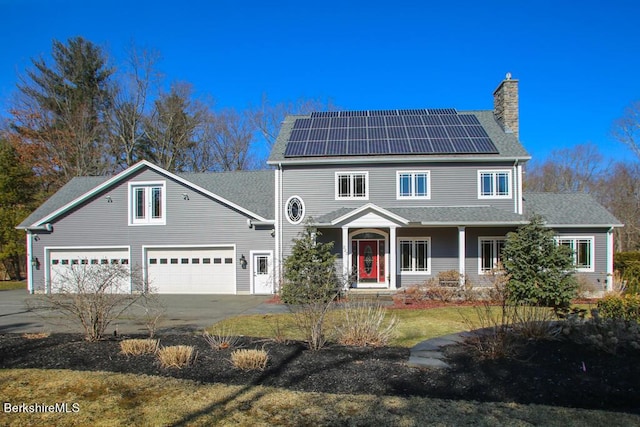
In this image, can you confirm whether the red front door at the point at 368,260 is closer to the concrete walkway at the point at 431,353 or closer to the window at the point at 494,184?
the window at the point at 494,184

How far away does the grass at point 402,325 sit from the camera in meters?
9.05

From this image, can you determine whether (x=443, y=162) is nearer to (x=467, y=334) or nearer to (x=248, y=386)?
(x=467, y=334)

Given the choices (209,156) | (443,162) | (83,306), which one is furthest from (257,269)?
(209,156)

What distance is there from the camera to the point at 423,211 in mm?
17359

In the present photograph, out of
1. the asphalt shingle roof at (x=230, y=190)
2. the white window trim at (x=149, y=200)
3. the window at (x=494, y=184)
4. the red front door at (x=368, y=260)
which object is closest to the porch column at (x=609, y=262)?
the window at (x=494, y=184)

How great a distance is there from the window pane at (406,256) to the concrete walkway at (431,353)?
9689mm

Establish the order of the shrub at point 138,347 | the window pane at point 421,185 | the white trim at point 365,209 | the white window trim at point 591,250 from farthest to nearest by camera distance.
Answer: the window pane at point 421,185, the white window trim at point 591,250, the white trim at point 365,209, the shrub at point 138,347

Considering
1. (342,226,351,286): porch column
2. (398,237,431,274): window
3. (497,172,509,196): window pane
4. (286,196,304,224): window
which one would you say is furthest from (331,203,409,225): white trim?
(497,172,509,196): window pane

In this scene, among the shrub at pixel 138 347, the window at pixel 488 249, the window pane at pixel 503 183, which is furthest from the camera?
the window pane at pixel 503 183

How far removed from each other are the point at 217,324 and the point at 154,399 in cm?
623

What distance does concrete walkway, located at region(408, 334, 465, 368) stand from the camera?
6031 mm

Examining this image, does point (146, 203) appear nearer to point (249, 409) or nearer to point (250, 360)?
point (250, 360)

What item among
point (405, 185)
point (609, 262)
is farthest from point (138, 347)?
point (609, 262)

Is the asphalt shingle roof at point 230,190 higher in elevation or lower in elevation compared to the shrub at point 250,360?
higher
